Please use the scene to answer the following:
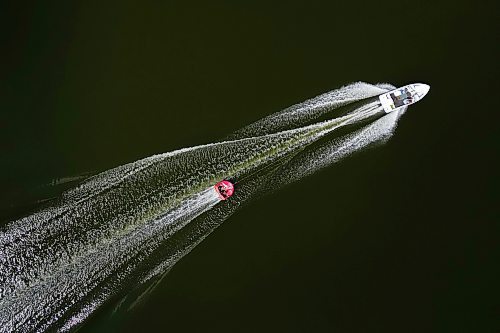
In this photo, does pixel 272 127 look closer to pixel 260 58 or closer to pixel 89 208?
pixel 260 58

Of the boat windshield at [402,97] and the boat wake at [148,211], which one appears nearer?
the boat wake at [148,211]

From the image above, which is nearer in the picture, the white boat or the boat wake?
the boat wake

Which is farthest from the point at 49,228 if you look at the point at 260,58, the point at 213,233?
the point at 260,58

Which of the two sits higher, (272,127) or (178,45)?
(178,45)

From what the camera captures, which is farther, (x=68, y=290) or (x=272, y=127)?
(x=272, y=127)

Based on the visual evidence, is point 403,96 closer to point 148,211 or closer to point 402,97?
point 402,97
